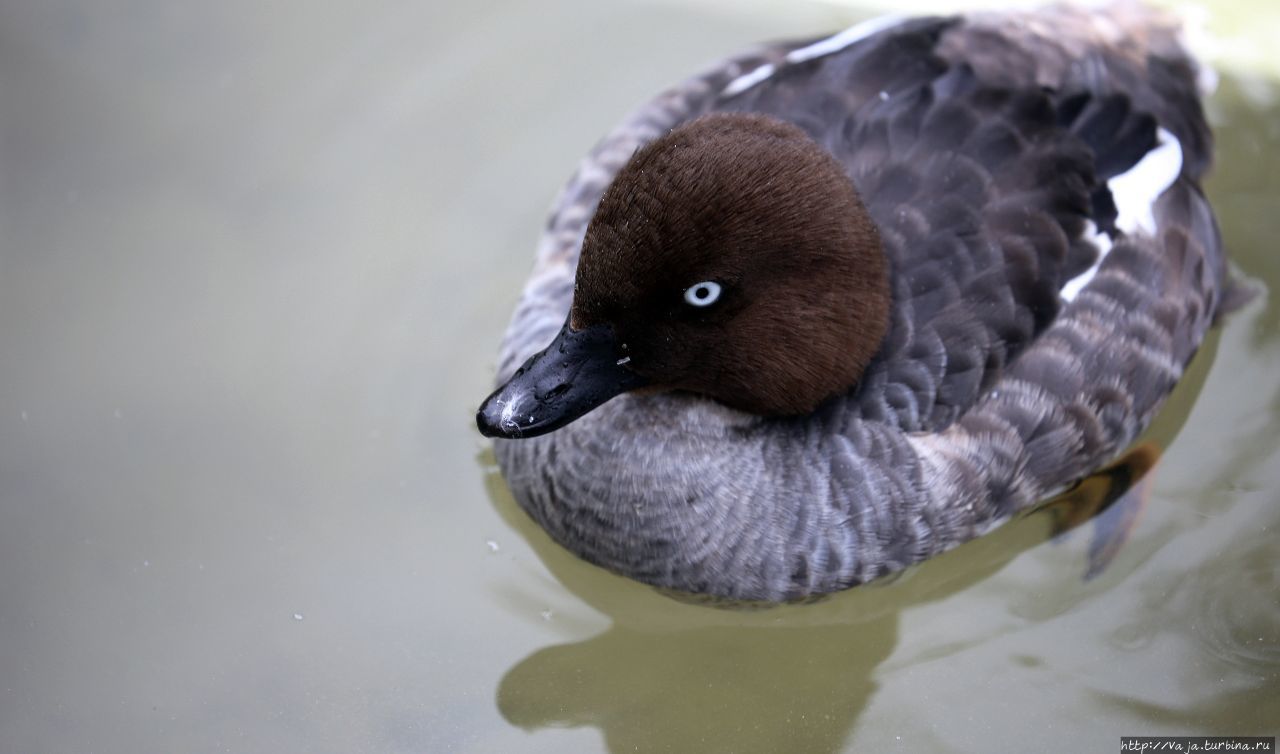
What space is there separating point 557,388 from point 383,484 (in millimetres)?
1186

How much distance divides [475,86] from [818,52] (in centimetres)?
165

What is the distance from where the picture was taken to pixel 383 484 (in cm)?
448

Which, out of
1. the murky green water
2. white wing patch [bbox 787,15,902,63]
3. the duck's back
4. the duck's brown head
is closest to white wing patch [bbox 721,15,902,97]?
white wing patch [bbox 787,15,902,63]

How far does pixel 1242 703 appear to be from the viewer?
12.9 ft

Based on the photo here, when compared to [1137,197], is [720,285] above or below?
above

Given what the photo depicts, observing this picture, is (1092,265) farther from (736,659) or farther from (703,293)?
(736,659)

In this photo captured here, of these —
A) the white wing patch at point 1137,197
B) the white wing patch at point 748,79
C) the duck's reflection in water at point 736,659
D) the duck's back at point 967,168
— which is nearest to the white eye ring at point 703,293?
the duck's back at point 967,168

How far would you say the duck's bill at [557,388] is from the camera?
3.54m

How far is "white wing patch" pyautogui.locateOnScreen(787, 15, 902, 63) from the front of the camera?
460 centimetres

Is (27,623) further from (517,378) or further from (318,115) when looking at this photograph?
(318,115)

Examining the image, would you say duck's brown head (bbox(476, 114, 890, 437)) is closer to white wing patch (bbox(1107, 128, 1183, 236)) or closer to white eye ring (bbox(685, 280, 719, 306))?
white eye ring (bbox(685, 280, 719, 306))

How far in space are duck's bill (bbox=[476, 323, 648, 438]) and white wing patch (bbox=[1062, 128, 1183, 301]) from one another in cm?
146

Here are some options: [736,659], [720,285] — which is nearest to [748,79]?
[720,285]

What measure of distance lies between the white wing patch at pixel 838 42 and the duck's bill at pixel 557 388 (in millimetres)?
1540
